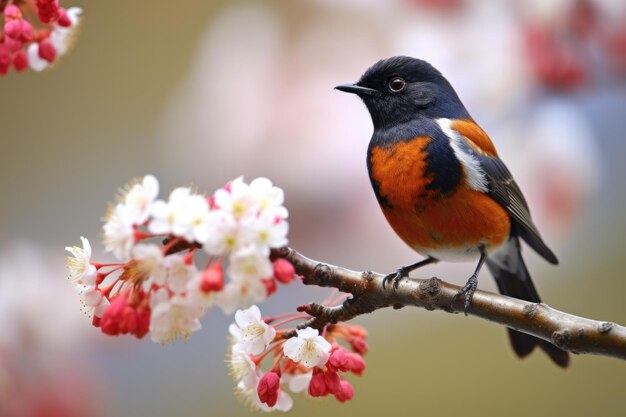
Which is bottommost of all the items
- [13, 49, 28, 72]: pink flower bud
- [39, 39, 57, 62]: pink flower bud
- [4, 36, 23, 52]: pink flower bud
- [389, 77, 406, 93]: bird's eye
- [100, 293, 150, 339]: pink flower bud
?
[100, 293, 150, 339]: pink flower bud

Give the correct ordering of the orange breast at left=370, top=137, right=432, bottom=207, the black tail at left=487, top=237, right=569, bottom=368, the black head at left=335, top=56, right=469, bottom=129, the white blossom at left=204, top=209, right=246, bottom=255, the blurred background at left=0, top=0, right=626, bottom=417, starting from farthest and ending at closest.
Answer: the blurred background at left=0, top=0, right=626, bottom=417 → the black tail at left=487, top=237, right=569, bottom=368 → the black head at left=335, top=56, right=469, bottom=129 → the orange breast at left=370, top=137, right=432, bottom=207 → the white blossom at left=204, top=209, right=246, bottom=255

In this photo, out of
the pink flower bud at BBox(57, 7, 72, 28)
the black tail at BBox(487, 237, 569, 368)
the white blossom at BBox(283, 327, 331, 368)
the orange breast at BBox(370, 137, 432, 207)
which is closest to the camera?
the white blossom at BBox(283, 327, 331, 368)

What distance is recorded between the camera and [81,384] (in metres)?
2.28

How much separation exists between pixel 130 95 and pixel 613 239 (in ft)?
5.71

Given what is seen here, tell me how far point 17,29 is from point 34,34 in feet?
0.25

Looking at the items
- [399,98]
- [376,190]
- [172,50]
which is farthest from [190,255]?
[172,50]

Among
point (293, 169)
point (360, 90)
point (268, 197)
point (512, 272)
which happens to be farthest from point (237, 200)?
point (293, 169)

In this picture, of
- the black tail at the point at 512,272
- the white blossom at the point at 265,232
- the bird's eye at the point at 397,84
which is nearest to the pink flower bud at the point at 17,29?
the white blossom at the point at 265,232

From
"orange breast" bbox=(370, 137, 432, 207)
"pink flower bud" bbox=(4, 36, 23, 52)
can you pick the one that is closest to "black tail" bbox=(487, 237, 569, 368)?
"orange breast" bbox=(370, 137, 432, 207)

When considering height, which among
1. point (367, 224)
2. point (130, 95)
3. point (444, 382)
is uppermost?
point (130, 95)

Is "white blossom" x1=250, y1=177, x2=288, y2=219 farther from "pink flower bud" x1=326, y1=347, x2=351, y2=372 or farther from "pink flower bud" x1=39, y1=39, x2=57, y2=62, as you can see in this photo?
"pink flower bud" x1=39, y1=39, x2=57, y2=62

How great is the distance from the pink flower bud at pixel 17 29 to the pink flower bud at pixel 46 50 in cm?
7

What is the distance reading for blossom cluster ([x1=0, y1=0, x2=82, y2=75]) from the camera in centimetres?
83

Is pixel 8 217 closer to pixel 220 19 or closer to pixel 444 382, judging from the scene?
pixel 220 19
